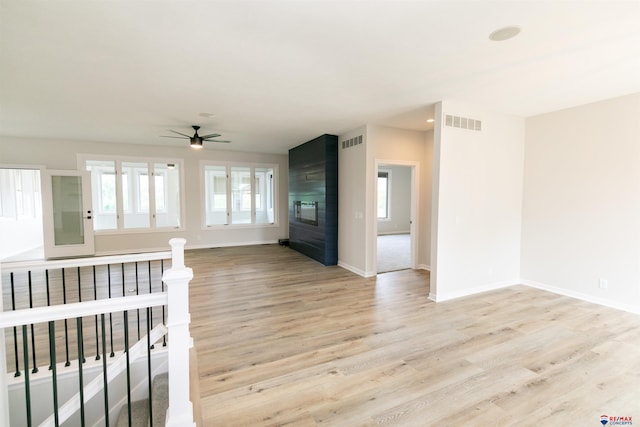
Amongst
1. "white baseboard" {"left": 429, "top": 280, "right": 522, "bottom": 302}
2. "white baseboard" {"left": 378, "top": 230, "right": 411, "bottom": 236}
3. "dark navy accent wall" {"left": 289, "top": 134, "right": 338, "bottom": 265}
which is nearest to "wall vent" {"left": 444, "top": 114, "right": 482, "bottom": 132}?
"white baseboard" {"left": 429, "top": 280, "right": 522, "bottom": 302}

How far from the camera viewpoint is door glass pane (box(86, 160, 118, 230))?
23.6 ft

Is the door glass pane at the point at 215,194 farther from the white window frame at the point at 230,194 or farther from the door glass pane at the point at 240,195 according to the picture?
the door glass pane at the point at 240,195

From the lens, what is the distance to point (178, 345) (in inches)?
64.2

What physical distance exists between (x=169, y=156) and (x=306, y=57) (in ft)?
20.4

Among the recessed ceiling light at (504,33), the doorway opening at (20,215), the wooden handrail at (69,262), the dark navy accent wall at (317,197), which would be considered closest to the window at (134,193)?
the doorway opening at (20,215)

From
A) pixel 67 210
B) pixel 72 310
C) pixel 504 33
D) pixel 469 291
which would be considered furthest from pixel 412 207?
pixel 67 210

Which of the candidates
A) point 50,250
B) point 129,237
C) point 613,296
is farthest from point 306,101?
point 50,250

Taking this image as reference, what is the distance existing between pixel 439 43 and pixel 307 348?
9.79 feet

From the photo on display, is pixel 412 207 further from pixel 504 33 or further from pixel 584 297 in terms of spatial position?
pixel 504 33

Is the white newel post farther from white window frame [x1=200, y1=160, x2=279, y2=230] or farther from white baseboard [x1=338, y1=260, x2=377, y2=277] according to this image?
white window frame [x1=200, y1=160, x2=279, y2=230]

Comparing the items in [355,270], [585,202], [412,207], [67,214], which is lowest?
[355,270]

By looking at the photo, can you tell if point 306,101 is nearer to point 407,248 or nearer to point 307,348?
point 307,348

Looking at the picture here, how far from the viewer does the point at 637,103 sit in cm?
364

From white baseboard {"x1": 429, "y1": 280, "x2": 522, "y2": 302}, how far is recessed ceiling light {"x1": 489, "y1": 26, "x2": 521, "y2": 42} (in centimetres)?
311
